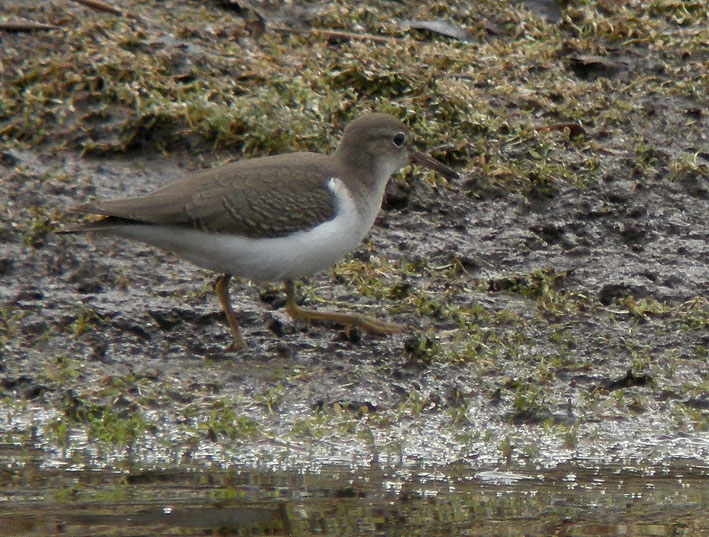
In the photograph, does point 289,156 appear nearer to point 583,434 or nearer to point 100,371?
point 100,371

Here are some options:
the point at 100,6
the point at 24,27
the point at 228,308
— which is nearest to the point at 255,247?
the point at 228,308

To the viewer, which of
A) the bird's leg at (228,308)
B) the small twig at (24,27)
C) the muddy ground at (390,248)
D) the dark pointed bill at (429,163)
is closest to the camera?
the muddy ground at (390,248)

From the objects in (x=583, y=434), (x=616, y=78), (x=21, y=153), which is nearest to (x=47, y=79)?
(x=21, y=153)

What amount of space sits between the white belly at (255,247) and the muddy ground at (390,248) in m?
0.47

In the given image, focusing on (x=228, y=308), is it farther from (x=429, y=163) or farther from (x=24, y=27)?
(x=24, y=27)

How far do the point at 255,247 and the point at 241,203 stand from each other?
247 millimetres

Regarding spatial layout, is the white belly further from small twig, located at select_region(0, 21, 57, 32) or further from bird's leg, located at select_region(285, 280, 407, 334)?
small twig, located at select_region(0, 21, 57, 32)

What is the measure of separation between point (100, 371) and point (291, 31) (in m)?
4.00

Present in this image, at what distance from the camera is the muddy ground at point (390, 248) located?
6.30 meters

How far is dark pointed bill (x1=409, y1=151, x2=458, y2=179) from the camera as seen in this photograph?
779 cm

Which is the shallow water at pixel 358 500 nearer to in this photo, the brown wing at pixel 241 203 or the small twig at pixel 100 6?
the brown wing at pixel 241 203

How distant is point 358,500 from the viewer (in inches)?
213

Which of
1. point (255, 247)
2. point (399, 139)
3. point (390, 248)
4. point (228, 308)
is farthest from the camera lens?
point (390, 248)

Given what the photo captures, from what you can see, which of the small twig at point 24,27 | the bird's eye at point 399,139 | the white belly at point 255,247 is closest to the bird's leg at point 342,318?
the white belly at point 255,247
